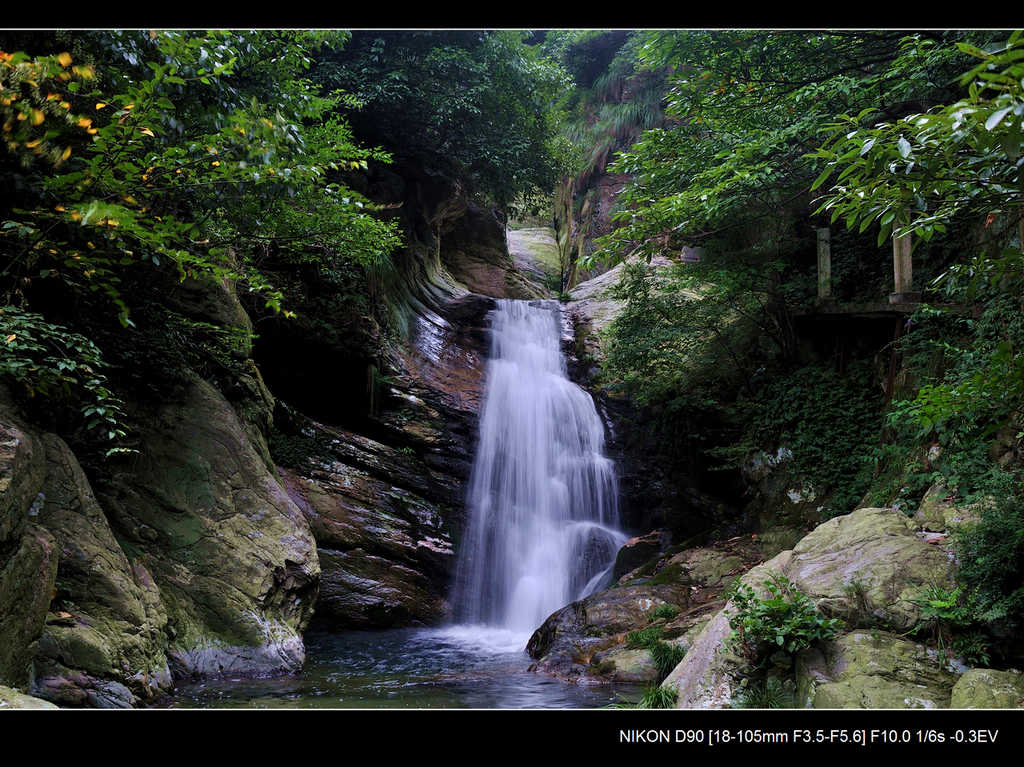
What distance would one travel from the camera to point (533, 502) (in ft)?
43.7

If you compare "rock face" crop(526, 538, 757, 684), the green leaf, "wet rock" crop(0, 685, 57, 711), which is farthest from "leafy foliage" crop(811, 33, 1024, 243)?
"rock face" crop(526, 538, 757, 684)

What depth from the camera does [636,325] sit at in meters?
11.3

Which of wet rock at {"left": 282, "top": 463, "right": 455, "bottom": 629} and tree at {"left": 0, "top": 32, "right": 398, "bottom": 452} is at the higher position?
tree at {"left": 0, "top": 32, "right": 398, "bottom": 452}

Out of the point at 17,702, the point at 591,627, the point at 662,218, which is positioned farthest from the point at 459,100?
the point at 17,702

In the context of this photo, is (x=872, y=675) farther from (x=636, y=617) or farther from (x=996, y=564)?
(x=636, y=617)

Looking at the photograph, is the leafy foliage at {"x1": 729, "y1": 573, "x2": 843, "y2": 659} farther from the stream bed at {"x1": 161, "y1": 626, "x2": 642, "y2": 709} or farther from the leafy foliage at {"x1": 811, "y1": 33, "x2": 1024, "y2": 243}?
the leafy foliage at {"x1": 811, "y1": 33, "x2": 1024, "y2": 243}

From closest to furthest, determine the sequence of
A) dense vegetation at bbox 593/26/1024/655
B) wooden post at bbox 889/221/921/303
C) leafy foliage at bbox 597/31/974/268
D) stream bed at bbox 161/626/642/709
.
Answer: dense vegetation at bbox 593/26/1024/655 < stream bed at bbox 161/626/642/709 < leafy foliage at bbox 597/31/974/268 < wooden post at bbox 889/221/921/303

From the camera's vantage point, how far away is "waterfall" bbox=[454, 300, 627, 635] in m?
11.8

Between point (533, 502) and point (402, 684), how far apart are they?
6865 millimetres

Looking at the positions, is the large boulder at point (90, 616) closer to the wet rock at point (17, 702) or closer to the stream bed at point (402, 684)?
the stream bed at point (402, 684)

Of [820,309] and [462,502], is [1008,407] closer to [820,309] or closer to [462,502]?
[820,309]

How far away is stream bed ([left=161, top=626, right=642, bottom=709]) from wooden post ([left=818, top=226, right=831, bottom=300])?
667 cm

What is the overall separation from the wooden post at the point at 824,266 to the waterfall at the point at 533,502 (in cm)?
610

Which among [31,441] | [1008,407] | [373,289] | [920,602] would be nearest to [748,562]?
[920,602]
